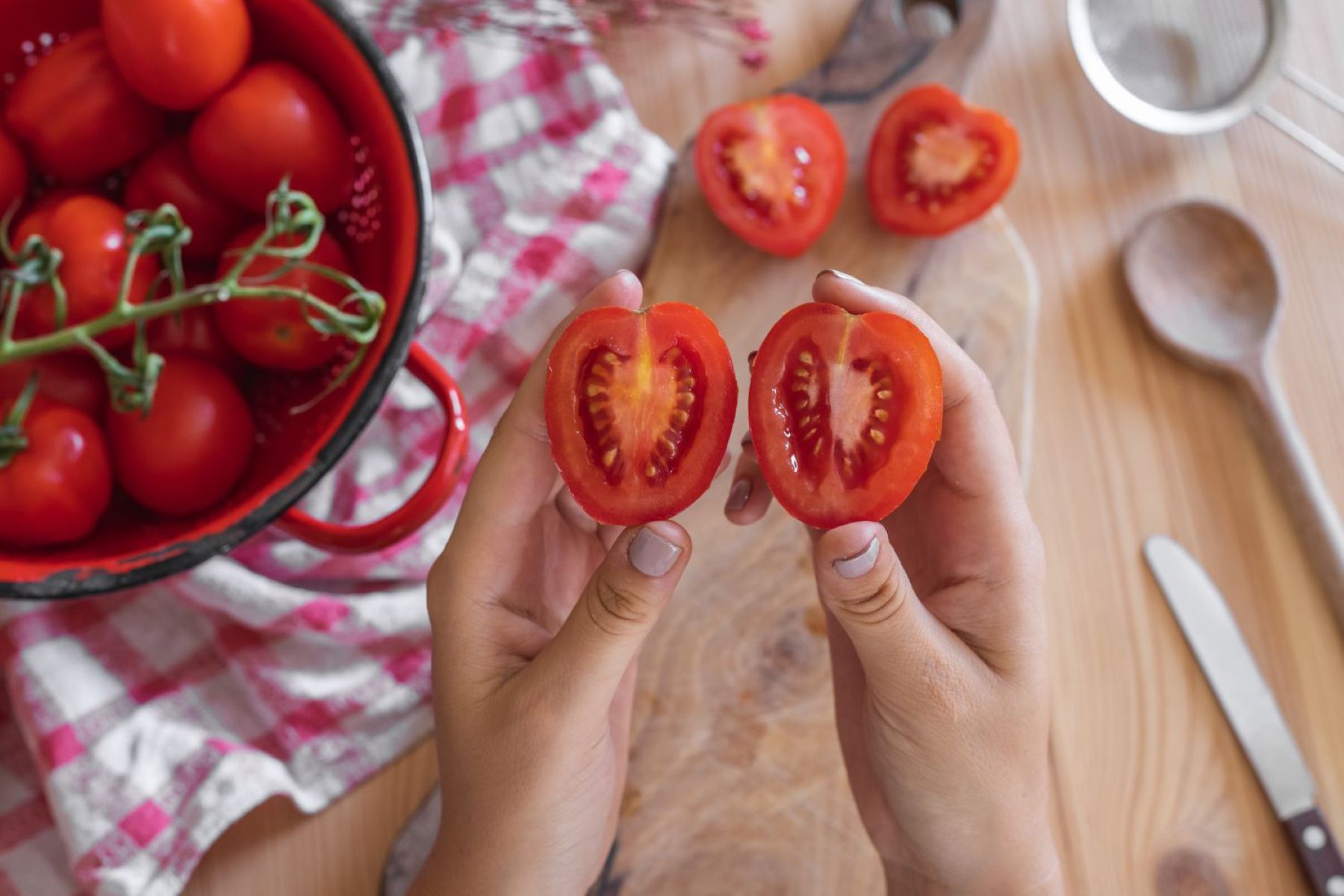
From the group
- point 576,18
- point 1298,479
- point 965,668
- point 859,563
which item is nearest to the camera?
point 859,563

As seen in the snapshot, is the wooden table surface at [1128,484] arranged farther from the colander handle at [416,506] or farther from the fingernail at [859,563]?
the fingernail at [859,563]

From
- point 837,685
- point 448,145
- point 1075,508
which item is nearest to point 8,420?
point 448,145

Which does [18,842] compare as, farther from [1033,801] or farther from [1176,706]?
[1176,706]

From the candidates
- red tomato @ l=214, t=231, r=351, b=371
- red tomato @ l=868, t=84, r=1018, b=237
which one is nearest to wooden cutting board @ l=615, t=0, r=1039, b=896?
red tomato @ l=868, t=84, r=1018, b=237

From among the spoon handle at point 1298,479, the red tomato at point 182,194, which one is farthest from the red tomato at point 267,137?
the spoon handle at point 1298,479

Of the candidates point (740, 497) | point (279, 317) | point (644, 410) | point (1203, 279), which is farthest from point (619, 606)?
point (1203, 279)

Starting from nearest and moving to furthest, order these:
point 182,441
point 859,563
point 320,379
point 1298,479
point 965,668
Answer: point 859,563 < point 965,668 < point 182,441 < point 320,379 < point 1298,479

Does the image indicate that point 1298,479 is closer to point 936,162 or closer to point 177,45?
point 936,162

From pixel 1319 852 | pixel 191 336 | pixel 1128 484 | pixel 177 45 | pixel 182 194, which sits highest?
pixel 177 45
